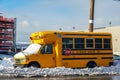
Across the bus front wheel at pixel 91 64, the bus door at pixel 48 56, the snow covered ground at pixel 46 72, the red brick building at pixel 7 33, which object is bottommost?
the snow covered ground at pixel 46 72

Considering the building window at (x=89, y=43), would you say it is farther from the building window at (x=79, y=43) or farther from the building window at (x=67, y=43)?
the building window at (x=67, y=43)

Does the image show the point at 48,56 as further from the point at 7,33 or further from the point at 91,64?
the point at 7,33

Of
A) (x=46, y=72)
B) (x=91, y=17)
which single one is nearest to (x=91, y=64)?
(x=46, y=72)

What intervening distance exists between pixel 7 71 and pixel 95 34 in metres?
7.88

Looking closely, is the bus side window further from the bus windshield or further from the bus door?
the bus windshield

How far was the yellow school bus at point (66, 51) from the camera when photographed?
948 inches

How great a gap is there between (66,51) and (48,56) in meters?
1.32

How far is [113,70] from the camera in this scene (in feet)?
81.8

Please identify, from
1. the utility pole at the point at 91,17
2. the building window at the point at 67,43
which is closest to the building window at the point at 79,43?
the building window at the point at 67,43

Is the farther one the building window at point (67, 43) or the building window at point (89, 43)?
the building window at point (89, 43)

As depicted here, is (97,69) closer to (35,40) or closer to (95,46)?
(95,46)

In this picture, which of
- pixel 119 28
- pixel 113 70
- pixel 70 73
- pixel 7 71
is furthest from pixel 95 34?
pixel 119 28

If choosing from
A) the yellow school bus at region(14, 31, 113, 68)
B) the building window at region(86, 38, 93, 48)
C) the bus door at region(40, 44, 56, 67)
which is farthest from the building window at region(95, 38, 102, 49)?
the bus door at region(40, 44, 56, 67)

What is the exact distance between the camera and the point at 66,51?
24.8 meters
